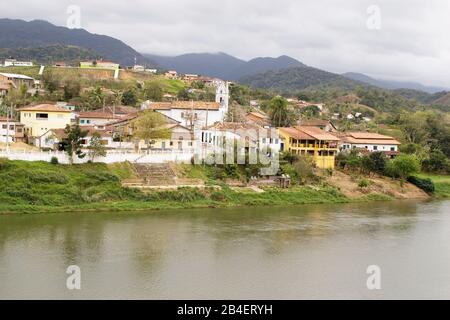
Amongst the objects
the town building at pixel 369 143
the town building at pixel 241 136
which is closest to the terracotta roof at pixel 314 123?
the town building at pixel 369 143

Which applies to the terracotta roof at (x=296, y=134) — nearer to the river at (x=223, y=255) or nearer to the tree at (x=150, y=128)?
the tree at (x=150, y=128)

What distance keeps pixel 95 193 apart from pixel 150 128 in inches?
277

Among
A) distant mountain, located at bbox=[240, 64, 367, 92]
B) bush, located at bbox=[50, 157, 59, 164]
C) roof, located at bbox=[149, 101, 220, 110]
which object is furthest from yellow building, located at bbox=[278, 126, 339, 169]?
distant mountain, located at bbox=[240, 64, 367, 92]

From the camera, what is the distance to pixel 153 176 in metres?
29.8

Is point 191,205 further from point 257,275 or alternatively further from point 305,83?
point 305,83

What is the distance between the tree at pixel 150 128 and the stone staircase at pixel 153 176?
2826mm

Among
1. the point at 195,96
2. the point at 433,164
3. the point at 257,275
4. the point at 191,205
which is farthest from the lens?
the point at 195,96

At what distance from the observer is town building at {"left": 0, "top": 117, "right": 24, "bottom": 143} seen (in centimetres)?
3228

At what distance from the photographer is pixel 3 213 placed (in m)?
24.6

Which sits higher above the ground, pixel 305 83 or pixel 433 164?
pixel 305 83

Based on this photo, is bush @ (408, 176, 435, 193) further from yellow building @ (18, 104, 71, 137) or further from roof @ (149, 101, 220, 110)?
yellow building @ (18, 104, 71, 137)
